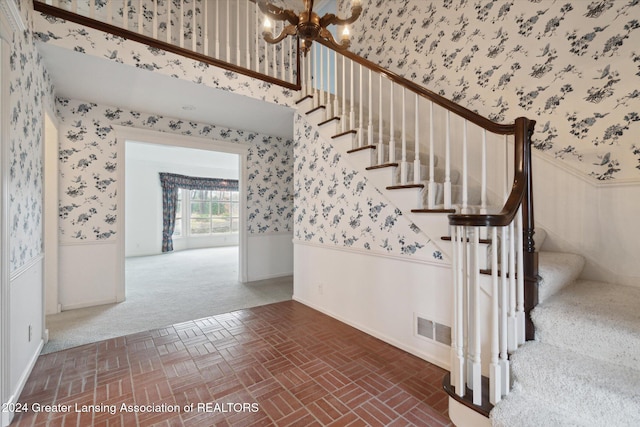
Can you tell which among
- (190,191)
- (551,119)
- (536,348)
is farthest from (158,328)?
(190,191)

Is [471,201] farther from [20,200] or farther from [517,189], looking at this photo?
[20,200]

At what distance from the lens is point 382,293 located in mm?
Answer: 2521

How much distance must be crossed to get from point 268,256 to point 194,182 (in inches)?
194

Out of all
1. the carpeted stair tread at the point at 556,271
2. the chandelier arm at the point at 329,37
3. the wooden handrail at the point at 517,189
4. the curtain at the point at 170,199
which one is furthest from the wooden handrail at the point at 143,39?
the curtain at the point at 170,199

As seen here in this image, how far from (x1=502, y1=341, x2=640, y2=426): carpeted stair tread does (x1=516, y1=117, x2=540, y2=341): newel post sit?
206 mm

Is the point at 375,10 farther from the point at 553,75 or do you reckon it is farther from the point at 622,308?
the point at 622,308

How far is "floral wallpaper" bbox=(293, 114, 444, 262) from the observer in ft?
7.68

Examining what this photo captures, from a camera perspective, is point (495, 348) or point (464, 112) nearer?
point (495, 348)

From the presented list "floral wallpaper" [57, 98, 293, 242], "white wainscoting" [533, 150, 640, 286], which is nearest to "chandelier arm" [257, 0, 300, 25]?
"white wainscoting" [533, 150, 640, 286]

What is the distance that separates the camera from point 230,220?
9.58 meters

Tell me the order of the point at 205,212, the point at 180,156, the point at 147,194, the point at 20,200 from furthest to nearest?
the point at 205,212 < the point at 147,194 < the point at 180,156 < the point at 20,200

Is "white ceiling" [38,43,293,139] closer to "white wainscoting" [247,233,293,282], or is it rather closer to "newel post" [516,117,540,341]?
"white wainscoting" [247,233,293,282]

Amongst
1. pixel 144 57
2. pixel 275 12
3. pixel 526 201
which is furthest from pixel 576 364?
pixel 144 57

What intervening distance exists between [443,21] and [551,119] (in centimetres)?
158
